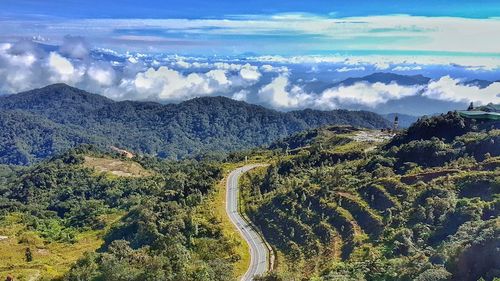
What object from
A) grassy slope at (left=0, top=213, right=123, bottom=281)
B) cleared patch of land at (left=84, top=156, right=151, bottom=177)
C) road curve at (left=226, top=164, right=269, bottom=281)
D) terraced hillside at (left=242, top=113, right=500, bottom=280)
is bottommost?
cleared patch of land at (left=84, top=156, right=151, bottom=177)

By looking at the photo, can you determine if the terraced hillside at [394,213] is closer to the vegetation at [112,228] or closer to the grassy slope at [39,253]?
the vegetation at [112,228]

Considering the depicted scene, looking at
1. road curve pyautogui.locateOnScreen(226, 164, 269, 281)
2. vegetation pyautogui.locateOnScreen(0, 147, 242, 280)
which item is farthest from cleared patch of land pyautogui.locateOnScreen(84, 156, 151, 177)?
road curve pyautogui.locateOnScreen(226, 164, 269, 281)

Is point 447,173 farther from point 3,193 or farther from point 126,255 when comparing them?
point 3,193

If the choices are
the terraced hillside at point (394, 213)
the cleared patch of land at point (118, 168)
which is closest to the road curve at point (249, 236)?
the terraced hillside at point (394, 213)

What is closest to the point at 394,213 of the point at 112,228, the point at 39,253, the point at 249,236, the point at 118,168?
the point at 249,236

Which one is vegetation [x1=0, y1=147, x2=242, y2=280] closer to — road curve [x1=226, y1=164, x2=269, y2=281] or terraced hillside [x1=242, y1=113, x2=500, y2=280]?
road curve [x1=226, y1=164, x2=269, y2=281]

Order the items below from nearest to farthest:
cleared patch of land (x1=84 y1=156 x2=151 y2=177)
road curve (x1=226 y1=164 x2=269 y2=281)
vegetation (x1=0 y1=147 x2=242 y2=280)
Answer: vegetation (x1=0 y1=147 x2=242 y2=280), road curve (x1=226 y1=164 x2=269 y2=281), cleared patch of land (x1=84 y1=156 x2=151 y2=177)

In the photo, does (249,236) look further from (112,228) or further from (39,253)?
(112,228)
